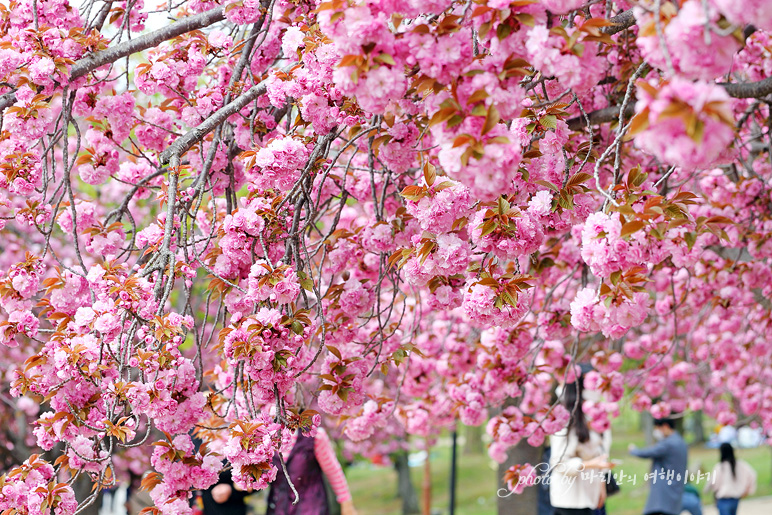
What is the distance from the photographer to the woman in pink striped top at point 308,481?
3.75 meters

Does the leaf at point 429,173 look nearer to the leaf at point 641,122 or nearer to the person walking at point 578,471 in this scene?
the leaf at point 641,122

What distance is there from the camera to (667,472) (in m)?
5.36

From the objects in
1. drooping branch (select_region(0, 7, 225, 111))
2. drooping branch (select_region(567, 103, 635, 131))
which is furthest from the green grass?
drooping branch (select_region(0, 7, 225, 111))

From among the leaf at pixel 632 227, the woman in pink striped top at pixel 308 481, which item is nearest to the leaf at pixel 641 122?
the leaf at pixel 632 227

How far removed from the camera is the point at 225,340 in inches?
73.6

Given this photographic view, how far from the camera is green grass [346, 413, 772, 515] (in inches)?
378

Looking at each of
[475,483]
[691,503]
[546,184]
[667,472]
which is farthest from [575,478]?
[475,483]

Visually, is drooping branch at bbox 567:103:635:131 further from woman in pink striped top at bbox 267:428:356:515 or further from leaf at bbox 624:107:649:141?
woman in pink striped top at bbox 267:428:356:515

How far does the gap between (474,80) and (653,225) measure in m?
0.54

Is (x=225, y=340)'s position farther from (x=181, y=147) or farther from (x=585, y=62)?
(x=585, y=62)

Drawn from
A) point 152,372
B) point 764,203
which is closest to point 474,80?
point 152,372

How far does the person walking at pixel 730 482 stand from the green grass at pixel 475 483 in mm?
2244

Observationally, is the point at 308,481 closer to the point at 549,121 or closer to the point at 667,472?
the point at 549,121

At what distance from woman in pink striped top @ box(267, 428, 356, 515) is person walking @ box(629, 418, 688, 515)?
2682 mm
